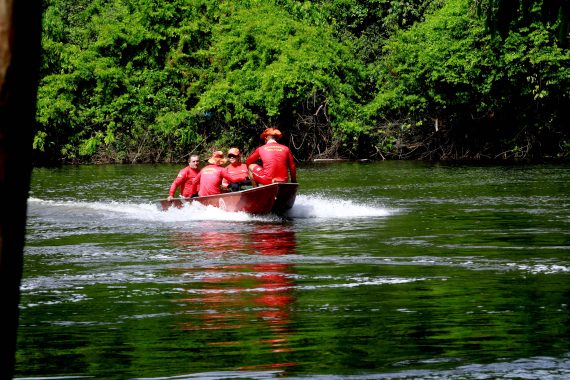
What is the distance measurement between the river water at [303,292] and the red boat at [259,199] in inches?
7.2

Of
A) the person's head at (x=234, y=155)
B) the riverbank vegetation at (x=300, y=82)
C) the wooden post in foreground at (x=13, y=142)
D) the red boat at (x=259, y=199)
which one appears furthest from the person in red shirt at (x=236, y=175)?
the riverbank vegetation at (x=300, y=82)

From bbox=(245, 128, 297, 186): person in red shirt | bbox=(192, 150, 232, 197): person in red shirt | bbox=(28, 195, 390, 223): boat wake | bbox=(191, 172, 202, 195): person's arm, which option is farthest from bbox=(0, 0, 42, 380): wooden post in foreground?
bbox=(191, 172, 202, 195): person's arm

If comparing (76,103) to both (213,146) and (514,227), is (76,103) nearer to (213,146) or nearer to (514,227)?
(213,146)

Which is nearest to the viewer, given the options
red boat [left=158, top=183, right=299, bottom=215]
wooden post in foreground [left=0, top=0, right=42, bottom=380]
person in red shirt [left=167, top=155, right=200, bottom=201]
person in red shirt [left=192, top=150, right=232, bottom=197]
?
wooden post in foreground [left=0, top=0, right=42, bottom=380]

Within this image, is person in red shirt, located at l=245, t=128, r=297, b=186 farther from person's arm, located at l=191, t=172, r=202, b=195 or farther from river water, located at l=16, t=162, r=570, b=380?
person's arm, located at l=191, t=172, r=202, b=195

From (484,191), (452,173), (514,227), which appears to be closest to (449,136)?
(452,173)

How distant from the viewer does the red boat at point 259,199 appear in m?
22.3

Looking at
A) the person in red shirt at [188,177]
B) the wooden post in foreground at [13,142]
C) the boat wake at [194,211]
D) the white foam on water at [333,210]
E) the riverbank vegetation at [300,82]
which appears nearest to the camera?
the wooden post in foreground at [13,142]

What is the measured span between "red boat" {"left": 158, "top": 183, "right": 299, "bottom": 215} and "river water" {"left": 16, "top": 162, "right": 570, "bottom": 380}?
18cm

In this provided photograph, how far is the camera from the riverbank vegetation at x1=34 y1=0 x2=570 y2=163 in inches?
1932

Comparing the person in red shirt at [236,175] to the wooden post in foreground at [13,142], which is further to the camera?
the person in red shirt at [236,175]

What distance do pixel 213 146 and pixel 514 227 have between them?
115 feet

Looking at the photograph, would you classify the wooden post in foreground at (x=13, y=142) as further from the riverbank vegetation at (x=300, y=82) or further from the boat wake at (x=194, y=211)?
the riverbank vegetation at (x=300, y=82)

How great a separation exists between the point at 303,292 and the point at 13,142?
7902 millimetres
